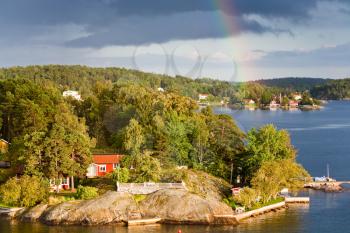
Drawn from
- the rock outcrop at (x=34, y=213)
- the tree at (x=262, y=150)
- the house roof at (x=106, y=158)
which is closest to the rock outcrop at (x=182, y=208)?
the rock outcrop at (x=34, y=213)

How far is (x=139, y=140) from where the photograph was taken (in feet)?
193

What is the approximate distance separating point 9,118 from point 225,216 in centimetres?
3434

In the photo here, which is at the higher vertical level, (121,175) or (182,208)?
(121,175)

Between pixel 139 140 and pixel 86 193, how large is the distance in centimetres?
1113

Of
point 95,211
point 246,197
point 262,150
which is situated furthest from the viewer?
point 262,150

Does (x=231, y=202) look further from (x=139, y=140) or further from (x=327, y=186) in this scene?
(x=327, y=186)

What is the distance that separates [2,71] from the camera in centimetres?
19775

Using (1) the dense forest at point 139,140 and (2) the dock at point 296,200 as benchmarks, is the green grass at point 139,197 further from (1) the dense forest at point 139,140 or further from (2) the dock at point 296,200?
(2) the dock at point 296,200

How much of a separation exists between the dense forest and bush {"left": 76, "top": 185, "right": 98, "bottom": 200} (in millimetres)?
2985

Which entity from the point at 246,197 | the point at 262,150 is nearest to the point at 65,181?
the point at 246,197

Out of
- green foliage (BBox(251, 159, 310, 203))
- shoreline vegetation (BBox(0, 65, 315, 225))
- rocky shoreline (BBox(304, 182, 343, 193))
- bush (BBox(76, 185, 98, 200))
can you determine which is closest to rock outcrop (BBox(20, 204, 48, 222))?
shoreline vegetation (BBox(0, 65, 315, 225))

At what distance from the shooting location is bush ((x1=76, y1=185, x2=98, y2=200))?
49156 millimetres

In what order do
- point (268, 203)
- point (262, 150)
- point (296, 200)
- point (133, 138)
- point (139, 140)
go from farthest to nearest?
1. point (133, 138)
2. point (139, 140)
3. point (262, 150)
4. point (296, 200)
5. point (268, 203)

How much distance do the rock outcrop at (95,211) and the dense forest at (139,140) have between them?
13.3 feet
